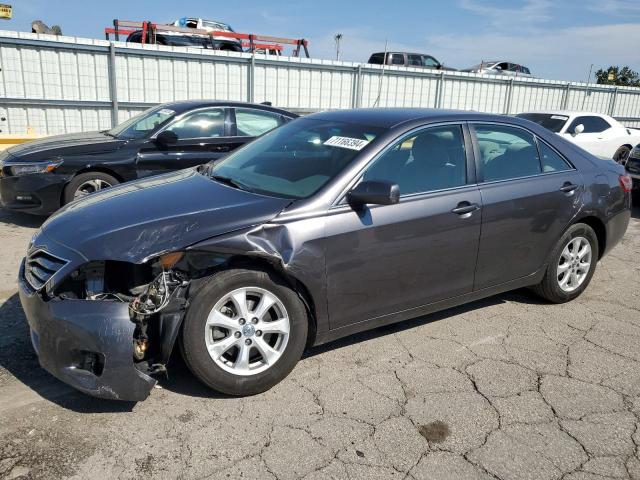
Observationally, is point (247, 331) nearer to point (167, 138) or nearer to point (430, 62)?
point (167, 138)

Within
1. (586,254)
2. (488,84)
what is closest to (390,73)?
(488,84)

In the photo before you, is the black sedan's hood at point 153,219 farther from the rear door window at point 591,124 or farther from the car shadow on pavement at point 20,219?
the rear door window at point 591,124

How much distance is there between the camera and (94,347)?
110 inches

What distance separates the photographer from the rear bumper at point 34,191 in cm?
641

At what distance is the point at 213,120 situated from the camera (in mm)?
7422

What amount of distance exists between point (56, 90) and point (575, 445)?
12.1 meters

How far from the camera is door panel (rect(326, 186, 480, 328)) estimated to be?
3331 mm

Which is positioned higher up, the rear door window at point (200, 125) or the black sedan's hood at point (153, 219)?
the rear door window at point (200, 125)

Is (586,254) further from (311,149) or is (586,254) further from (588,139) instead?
(588,139)

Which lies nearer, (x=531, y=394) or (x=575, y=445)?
(x=575, y=445)

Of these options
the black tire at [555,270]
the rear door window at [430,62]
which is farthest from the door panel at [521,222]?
the rear door window at [430,62]

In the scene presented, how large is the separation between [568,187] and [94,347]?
3712 millimetres

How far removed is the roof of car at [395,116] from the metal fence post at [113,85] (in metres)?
9.24

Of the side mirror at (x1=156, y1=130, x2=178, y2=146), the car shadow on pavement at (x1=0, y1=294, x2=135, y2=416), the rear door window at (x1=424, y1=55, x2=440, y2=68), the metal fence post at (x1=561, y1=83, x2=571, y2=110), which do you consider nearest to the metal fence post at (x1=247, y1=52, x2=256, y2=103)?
the side mirror at (x1=156, y1=130, x2=178, y2=146)
